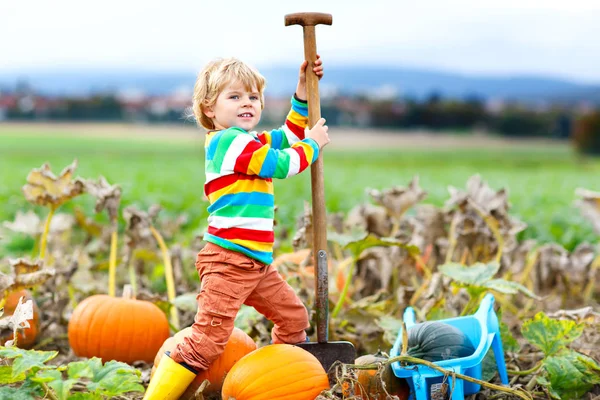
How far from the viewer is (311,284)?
14.0 feet

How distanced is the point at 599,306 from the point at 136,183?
7365mm

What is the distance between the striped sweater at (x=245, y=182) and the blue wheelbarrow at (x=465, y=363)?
2.31 feet

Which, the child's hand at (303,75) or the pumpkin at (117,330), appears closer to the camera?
the child's hand at (303,75)

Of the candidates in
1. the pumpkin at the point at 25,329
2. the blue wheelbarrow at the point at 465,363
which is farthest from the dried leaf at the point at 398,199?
the pumpkin at the point at 25,329

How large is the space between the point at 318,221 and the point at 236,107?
0.58 meters

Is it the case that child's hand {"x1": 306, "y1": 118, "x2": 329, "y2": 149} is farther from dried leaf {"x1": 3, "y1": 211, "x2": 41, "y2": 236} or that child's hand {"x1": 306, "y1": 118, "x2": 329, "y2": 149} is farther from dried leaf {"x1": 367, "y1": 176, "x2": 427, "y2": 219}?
dried leaf {"x1": 3, "y1": 211, "x2": 41, "y2": 236}

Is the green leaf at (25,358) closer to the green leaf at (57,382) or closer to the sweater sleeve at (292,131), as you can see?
the green leaf at (57,382)

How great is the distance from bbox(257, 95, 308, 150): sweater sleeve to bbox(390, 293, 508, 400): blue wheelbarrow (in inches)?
35.8

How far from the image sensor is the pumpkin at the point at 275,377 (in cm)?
296

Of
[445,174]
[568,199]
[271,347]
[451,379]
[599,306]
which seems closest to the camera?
[451,379]

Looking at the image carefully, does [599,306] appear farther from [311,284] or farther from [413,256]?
[311,284]

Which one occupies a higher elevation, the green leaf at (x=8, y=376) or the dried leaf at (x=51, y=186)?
the dried leaf at (x=51, y=186)

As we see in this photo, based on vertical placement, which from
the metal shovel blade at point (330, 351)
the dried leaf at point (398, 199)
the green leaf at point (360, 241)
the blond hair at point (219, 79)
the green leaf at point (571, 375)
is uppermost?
the blond hair at point (219, 79)

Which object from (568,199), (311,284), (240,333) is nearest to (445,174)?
(568,199)
